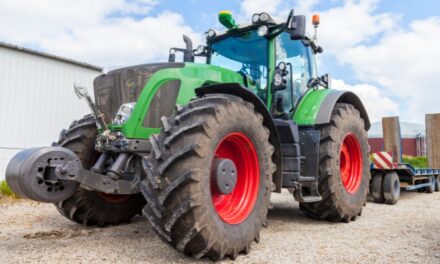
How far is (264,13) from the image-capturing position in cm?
494

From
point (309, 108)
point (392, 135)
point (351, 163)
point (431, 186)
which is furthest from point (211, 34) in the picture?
point (431, 186)

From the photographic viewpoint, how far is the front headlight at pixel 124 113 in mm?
3910

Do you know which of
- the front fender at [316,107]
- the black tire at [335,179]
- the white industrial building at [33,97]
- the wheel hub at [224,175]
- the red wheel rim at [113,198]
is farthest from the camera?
the white industrial building at [33,97]

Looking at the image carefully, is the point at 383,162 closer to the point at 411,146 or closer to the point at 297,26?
the point at 297,26

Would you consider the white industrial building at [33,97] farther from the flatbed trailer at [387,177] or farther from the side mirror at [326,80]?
the flatbed trailer at [387,177]

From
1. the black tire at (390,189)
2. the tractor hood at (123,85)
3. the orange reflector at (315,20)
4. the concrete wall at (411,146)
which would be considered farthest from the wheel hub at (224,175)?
the concrete wall at (411,146)

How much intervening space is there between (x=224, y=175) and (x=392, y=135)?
28.4ft

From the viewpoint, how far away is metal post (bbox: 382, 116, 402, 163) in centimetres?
1049

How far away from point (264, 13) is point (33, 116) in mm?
7718

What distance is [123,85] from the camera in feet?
13.4

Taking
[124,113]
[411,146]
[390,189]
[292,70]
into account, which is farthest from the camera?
[411,146]

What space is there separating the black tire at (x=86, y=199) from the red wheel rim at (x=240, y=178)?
1641mm

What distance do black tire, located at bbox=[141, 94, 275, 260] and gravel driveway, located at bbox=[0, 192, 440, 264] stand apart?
0.26m

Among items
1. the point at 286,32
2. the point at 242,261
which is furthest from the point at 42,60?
the point at 242,261
